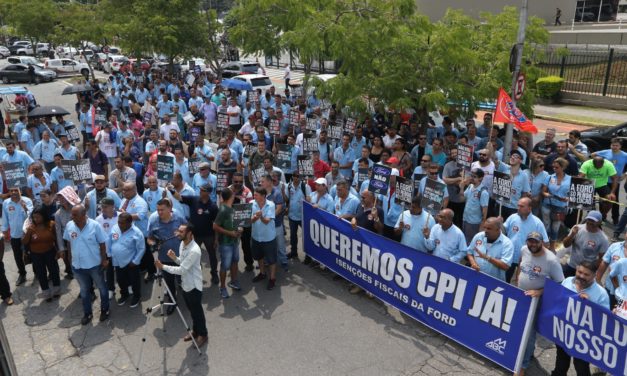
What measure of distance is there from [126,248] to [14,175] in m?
3.58

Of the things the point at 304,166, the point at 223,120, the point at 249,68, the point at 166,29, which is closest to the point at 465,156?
the point at 304,166

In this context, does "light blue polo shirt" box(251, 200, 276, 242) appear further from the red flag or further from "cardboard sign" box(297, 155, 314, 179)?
the red flag

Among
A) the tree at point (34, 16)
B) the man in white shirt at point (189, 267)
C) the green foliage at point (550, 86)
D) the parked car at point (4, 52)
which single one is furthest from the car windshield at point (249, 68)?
the parked car at point (4, 52)

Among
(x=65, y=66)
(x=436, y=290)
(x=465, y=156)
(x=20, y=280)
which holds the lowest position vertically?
(x=20, y=280)

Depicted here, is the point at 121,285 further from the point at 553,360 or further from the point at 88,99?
the point at 88,99

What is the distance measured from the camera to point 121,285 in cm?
798

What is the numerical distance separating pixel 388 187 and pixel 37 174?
6476mm

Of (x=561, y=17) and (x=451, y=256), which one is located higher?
(x=561, y=17)

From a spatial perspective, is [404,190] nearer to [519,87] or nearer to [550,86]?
[519,87]

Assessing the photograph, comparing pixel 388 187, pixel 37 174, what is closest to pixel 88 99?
pixel 37 174

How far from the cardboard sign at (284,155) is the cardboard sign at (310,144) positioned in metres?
0.78

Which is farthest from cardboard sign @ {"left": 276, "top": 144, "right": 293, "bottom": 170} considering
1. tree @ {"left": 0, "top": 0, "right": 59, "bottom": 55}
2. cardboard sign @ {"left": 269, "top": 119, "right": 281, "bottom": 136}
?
tree @ {"left": 0, "top": 0, "right": 59, "bottom": 55}

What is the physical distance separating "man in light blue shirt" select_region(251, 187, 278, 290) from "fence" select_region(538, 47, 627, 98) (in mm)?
19892

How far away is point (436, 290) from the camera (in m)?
6.86
